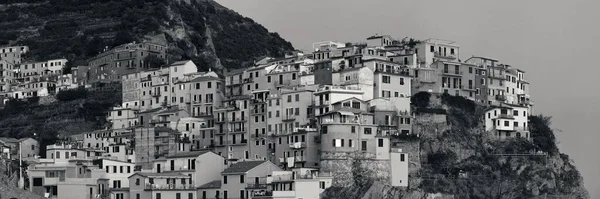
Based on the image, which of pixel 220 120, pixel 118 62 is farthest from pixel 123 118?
pixel 220 120

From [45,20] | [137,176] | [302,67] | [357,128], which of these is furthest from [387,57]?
[45,20]

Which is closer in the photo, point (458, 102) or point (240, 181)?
point (240, 181)

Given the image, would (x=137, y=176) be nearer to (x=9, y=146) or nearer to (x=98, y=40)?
(x=9, y=146)

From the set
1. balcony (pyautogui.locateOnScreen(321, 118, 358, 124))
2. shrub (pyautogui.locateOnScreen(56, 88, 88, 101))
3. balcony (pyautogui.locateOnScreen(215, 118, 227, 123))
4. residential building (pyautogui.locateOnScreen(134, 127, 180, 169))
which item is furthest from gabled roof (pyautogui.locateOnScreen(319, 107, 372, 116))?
shrub (pyautogui.locateOnScreen(56, 88, 88, 101))

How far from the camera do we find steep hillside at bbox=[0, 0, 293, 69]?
116 m

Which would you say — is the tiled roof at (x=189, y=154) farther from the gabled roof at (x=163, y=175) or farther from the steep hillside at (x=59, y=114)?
the steep hillside at (x=59, y=114)

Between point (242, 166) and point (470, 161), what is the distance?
15.3 metres

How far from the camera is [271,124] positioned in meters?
88.1

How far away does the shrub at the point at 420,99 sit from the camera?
90.0 m

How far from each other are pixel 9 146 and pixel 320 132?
81.9ft

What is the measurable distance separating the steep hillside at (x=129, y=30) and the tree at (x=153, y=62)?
292 cm

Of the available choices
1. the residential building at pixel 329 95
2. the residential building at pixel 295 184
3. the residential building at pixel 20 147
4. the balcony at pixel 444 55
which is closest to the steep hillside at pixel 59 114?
the residential building at pixel 20 147

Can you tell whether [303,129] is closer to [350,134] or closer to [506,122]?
[350,134]

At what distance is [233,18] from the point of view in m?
137
